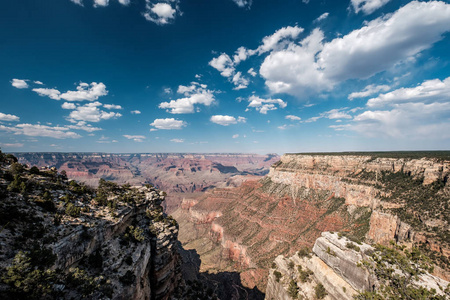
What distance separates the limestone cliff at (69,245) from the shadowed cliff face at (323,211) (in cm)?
4961

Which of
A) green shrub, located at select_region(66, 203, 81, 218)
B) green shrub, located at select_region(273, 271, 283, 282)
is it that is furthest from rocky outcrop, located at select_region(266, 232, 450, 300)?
green shrub, located at select_region(66, 203, 81, 218)

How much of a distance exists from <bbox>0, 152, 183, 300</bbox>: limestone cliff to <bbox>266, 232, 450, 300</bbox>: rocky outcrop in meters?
23.2

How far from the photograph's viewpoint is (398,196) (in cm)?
4916

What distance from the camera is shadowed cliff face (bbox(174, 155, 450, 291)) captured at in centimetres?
4125

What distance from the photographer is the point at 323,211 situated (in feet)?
229

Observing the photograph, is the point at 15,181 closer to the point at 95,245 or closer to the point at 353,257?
the point at 95,245

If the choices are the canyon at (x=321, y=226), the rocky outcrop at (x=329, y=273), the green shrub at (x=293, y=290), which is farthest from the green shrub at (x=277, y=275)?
the green shrub at (x=293, y=290)

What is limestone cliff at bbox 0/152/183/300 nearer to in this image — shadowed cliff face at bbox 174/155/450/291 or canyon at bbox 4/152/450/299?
canyon at bbox 4/152/450/299

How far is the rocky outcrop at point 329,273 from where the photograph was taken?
24.9 meters

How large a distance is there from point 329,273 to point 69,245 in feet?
123

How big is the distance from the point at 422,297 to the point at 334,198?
65.5 metres

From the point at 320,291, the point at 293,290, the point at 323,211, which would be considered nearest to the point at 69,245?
the point at 293,290

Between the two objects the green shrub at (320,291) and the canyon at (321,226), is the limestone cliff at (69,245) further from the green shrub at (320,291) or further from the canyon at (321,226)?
the green shrub at (320,291)

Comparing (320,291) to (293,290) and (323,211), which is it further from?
(323,211)
